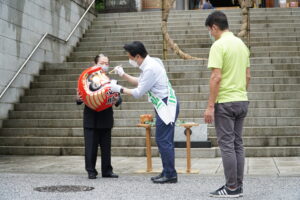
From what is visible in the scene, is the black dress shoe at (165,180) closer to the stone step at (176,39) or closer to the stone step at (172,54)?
the stone step at (172,54)

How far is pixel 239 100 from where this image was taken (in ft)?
20.1

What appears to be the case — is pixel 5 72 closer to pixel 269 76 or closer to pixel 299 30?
pixel 269 76

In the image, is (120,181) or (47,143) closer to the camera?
(120,181)

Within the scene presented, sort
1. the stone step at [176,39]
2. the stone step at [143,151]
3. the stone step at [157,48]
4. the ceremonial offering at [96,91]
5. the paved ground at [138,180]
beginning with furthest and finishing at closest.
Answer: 1. the stone step at [176,39]
2. the stone step at [157,48]
3. the stone step at [143,151]
4. the ceremonial offering at [96,91]
5. the paved ground at [138,180]

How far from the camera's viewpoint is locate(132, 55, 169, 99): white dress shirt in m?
7.12

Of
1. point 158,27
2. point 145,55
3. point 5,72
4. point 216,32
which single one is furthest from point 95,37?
point 216,32

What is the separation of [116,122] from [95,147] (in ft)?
13.6

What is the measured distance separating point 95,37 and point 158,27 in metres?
2.03

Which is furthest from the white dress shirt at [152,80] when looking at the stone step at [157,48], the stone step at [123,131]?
the stone step at [157,48]

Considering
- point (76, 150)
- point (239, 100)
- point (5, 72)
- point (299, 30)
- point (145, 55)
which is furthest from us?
point (299, 30)

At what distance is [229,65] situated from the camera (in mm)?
6125

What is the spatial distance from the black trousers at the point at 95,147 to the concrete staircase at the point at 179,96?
2777 millimetres

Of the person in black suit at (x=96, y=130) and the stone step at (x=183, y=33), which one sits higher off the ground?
the stone step at (x=183, y=33)

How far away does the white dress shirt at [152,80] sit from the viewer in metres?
7.12
